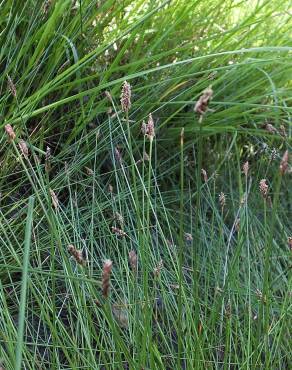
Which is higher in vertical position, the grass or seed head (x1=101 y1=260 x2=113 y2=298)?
seed head (x1=101 y1=260 x2=113 y2=298)

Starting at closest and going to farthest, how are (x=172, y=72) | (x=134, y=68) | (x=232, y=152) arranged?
(x=134, y=68) < (x=172, y=72) < (x=232, y=152)

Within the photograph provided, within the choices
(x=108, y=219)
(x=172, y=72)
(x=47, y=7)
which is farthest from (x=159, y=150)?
(x=47, y=7)

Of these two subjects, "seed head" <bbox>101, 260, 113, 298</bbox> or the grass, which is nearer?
"seed head" <bbox>101, 260, 113, 298</bbox>

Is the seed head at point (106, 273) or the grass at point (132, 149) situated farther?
the grass at point (132, 149)

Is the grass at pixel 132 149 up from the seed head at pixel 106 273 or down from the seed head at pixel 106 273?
down

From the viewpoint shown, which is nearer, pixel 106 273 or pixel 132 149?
pixel 106 273

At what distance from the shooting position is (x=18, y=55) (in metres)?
1.37

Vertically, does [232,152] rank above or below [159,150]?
below

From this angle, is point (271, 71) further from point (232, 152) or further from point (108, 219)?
point (108, 219)

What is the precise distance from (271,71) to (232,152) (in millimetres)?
251

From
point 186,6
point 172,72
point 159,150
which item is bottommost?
point 159,150

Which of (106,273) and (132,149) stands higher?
(106,273)

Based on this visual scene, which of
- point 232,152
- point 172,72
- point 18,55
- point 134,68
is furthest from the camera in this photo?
point 232,152

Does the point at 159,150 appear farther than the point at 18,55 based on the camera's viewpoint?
Yes
